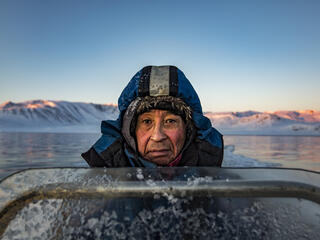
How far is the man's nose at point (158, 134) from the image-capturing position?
132 centimetres

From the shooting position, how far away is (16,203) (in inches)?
21.2

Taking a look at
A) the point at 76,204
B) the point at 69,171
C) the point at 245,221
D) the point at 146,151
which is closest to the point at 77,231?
the point at 76,204

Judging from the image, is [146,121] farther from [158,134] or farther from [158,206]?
[158,206]

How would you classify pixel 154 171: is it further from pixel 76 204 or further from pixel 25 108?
pixel 25 108

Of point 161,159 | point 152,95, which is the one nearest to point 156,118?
point 152,95

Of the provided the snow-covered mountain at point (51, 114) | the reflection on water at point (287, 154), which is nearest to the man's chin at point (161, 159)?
the reflection on water at point (287, 154)

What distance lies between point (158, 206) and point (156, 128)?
85 centimetres

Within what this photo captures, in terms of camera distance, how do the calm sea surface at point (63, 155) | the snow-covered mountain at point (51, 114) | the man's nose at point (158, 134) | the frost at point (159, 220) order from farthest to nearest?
the snow-covered mountain at point (51, 114) → the calm sea surface at point (63, 155) → the man's nose at point (158, 134) → the frost at point (159, 220)

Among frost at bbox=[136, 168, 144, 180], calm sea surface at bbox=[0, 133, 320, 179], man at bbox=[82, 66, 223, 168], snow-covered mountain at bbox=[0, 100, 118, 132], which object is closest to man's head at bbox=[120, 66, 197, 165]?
man at bbox=[82, 66, 223, 168]

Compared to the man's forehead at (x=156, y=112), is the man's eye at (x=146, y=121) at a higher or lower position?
lower

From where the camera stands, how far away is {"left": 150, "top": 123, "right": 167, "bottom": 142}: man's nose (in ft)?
4.33

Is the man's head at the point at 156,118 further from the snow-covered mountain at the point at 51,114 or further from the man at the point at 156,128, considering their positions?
the snow-covered mountain at the point at 51,114

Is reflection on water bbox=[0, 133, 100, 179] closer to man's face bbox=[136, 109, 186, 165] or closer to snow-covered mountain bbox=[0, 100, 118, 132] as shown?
man's face bbox=[136, 109, 186, 165]

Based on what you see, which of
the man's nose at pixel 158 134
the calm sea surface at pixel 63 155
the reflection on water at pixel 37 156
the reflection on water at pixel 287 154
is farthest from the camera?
the reflection on water at pixel 287 154
